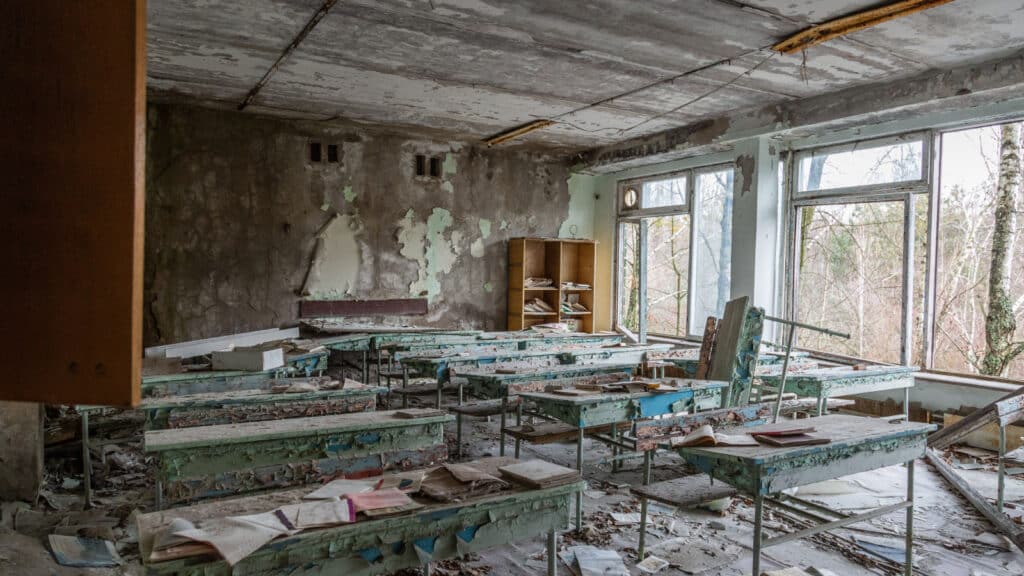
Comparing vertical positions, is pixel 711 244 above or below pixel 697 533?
above

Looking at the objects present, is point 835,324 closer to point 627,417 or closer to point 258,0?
point 627,417

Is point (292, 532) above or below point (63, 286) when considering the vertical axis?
below

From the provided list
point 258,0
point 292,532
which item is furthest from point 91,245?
point 258,0

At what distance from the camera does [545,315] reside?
30.8 ft

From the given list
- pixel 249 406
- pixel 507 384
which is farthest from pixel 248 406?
pixel 507 384

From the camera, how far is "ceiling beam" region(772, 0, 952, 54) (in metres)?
3.94

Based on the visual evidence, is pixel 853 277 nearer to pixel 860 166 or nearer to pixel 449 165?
pixel 860 166

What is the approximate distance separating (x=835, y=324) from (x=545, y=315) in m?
3.90

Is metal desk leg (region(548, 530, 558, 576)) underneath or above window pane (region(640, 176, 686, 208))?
underneath

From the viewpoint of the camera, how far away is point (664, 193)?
8984 millimetres

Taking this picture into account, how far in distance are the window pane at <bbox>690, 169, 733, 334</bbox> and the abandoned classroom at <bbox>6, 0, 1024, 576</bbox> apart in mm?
54

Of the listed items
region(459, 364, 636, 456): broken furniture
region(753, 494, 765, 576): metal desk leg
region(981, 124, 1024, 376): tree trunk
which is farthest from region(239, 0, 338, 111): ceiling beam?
region(981, 124, 1024, 376): tree trunk

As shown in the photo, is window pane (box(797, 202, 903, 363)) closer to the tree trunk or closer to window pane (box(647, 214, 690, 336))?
the tree trunk

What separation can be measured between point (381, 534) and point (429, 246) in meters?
7.01
